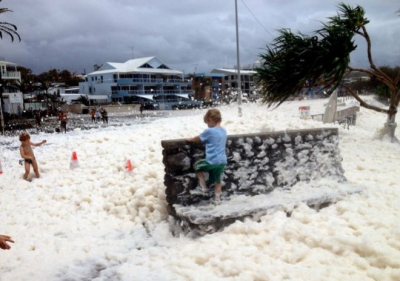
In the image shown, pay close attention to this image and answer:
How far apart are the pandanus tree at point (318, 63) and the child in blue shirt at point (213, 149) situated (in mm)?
7706

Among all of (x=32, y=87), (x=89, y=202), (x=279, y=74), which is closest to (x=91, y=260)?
(x=89, y=202)

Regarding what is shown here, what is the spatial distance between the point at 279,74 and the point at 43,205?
28.2ft

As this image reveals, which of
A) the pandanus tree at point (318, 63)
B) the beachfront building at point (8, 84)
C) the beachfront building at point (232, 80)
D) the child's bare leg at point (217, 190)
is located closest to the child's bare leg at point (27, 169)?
the child's bare leg at point (217, 190)

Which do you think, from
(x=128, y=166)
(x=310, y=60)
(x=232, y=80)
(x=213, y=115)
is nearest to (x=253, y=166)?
(x=213, y=115)

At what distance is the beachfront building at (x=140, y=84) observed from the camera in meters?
52.0

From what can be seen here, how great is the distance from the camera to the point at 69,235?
499 cm

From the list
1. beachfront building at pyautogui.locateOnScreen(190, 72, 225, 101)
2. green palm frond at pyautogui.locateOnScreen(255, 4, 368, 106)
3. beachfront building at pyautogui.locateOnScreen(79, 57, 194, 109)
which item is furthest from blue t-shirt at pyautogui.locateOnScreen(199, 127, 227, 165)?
beachfront building at pyautogui.locateOnScreen(190, 72, 225, 101)

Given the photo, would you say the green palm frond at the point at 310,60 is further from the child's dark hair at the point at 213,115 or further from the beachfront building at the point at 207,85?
the beachfront building at the point at 207,85

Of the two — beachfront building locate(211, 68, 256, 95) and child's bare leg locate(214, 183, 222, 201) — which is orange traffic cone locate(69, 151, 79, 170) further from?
beachfront building locate(211, 68, 256, 95)

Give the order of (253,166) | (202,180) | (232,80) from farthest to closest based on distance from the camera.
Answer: (232,80), (253,166), (202,180)

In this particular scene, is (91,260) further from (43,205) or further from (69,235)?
(43,205)

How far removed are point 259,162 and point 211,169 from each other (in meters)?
0.93

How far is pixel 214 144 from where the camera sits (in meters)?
4.41

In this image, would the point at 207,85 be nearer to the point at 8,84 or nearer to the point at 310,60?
the point at 8,84
